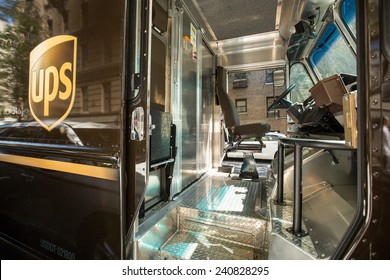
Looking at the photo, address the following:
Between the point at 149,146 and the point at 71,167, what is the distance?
522 millimetres

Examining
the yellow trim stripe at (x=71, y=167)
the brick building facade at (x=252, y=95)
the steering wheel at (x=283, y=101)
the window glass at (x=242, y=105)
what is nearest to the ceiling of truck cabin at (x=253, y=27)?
the steering wheel at (x=283, y=101)

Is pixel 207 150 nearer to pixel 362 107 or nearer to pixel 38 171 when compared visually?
pixel 38 171

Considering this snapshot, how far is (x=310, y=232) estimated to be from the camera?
1.31 m

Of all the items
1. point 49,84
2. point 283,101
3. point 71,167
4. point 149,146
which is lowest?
point 71,167

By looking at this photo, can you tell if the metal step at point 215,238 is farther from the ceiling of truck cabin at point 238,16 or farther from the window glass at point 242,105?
the window glass at point 242,105

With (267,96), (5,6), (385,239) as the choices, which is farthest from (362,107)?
(267,96)

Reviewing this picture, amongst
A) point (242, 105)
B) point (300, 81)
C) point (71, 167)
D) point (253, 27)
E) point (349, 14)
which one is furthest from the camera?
point (242, 105)

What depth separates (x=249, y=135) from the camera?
3.09 m

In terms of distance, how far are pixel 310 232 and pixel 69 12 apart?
2.12m

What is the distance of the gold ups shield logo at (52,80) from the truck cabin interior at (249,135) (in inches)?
25.8

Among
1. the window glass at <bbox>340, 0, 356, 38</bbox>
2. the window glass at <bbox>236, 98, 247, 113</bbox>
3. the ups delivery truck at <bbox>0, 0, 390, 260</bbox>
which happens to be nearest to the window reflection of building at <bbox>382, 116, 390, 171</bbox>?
the ups delivery truck at <bbox>0, 0, 390, 260</bbox>

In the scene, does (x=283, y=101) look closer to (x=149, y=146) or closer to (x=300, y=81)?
(x=300, y=81)

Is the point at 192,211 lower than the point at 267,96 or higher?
lower

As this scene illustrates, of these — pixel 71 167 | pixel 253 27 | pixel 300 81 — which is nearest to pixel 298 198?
pixel 71 167
